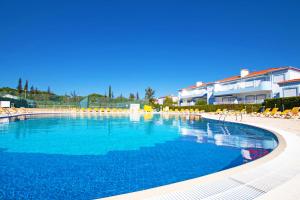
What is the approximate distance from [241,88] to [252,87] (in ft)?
7.63

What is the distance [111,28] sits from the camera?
25.5m

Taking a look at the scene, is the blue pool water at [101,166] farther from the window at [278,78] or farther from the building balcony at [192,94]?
the building balcony at [192,94]

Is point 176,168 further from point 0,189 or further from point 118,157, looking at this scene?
point 0,189

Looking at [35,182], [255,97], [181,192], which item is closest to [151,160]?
[35,182]

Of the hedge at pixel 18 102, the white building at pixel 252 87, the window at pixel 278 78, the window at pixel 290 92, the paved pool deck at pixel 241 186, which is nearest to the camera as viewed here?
the paved pool deck at pixel 241 186

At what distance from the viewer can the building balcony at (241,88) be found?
28.6m

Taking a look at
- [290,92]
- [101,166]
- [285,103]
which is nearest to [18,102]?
[101,166]

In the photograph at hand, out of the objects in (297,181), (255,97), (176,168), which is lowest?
(176,168)

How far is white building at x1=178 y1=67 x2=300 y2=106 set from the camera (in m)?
25.8

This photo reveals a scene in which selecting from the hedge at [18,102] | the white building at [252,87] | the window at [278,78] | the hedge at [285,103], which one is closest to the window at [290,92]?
the white building at [252,87]

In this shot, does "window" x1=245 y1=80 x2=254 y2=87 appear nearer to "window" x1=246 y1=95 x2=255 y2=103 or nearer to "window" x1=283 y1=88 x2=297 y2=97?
"window" x1=246 y1=95 x2=255 y2=103

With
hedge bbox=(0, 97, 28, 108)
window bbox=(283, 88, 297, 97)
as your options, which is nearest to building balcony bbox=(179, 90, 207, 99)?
window bbox=(283, 88, 297, 97)

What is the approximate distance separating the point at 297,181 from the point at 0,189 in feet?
15.1

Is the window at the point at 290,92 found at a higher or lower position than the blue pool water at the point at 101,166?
higher
